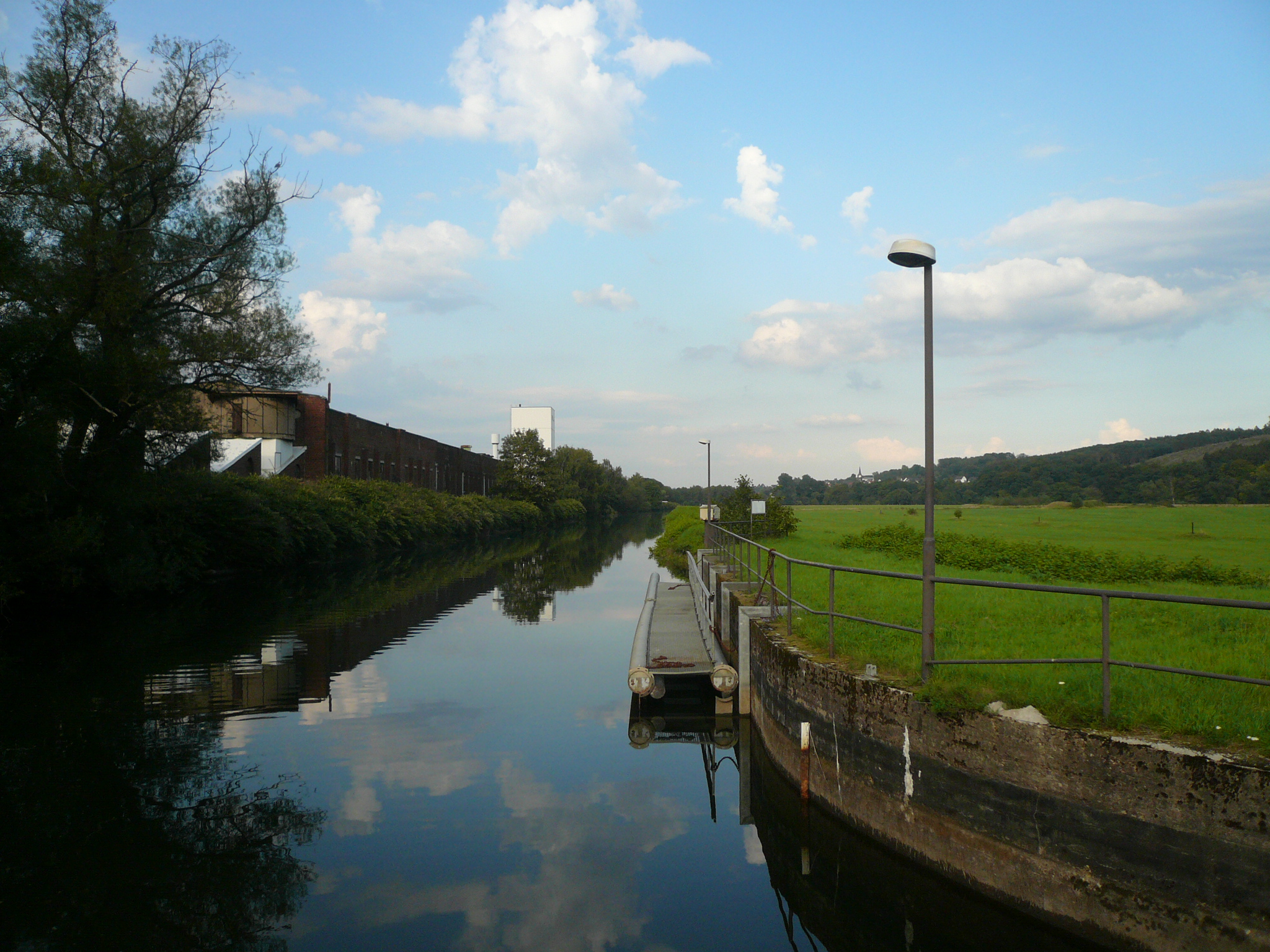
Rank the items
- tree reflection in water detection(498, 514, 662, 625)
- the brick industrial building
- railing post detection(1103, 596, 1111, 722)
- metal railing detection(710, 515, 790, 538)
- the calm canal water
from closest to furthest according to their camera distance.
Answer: railing post detection(1103, 596, 1111, 722), the calm canal water, tree reflection in water detection(498, 514, 662, 625), metal railing detection(710, 515, 790, 538), the brick industrial building

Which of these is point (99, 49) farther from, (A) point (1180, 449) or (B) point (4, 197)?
(A) point (1180, 449)

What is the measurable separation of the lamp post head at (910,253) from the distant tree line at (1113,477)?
30704 mm

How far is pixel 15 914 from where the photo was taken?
5.98 m

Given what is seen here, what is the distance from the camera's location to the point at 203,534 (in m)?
25.9

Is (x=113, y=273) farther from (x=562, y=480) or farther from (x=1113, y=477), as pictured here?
(x=562, y=480)

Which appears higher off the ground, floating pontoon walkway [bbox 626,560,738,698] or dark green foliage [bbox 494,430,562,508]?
dark green foliage [bbox 494,430,562,508]

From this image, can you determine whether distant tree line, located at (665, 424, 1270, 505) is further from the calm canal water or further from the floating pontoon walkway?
the calm canal water

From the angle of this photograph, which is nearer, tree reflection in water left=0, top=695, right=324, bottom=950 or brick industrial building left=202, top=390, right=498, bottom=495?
tree reflection in water left=0, top=695, right=324, bottom=950

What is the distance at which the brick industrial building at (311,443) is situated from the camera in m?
Answer: 39.7

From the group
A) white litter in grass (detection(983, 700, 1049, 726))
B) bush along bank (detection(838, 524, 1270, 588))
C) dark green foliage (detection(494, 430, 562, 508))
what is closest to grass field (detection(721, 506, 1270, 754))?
white litter in grass (detection(983, 700, 1049, 726))

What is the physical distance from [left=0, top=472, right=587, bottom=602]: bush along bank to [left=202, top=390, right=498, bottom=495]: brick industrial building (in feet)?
11.1

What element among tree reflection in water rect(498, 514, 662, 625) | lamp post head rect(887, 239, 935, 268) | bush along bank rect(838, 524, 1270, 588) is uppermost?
lamp post head rect(887, 239, 935, 268)

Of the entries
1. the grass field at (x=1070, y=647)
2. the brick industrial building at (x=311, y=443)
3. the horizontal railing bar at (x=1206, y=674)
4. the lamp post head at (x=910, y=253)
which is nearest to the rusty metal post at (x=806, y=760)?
the grass field at (x=1070, y=647)

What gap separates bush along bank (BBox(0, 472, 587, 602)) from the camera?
60.8 feet
